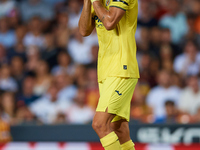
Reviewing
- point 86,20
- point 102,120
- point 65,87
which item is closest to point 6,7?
point 65,87

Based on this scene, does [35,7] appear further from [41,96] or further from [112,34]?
[112,34]

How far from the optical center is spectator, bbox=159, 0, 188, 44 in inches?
329

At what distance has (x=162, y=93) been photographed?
287 inches

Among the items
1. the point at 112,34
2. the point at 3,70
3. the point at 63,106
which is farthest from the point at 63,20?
the point at 112,34

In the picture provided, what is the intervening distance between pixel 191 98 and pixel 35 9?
5233 millimetres

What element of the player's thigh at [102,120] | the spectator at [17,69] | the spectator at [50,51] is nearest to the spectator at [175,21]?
the spectator at [50,51]

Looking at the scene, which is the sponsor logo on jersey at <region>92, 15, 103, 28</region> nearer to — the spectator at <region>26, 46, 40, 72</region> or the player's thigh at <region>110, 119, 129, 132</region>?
the player's thigh at <region>110, 119, 129, 132</region>

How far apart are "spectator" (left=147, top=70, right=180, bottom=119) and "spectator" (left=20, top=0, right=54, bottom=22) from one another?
3.99 meters

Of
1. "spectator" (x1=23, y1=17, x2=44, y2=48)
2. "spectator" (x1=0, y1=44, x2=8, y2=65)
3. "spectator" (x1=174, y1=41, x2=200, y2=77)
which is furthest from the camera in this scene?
"spectator" (x1=23, y1=17, x2=44, y2=48)

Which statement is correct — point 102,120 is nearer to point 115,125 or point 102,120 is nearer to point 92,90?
point 115,125

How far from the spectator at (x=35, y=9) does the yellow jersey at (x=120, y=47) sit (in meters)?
6.45

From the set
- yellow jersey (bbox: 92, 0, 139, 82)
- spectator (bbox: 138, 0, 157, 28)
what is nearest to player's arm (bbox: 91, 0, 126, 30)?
yellow jersey (bbox: 92, 0, 139, 82)

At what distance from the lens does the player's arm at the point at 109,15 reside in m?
3.38

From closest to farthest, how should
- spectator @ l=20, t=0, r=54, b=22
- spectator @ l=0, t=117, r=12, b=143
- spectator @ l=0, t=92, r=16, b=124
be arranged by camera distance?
spectator @ l=0, t=117, r=12, b=143, spectator @ l=0, t=92, r=16, b=124, spectator @ l=20, t=0, r=54, b=22
